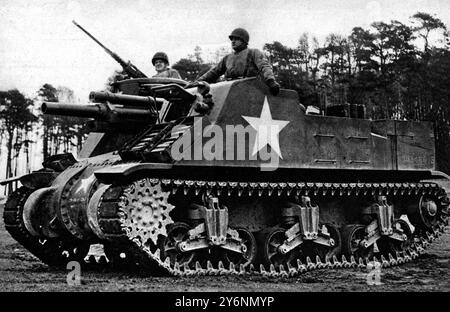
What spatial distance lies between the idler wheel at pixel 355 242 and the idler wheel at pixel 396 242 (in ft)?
1.34

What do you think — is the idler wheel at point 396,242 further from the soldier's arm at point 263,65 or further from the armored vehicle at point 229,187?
the soldier's arm at point 263,65

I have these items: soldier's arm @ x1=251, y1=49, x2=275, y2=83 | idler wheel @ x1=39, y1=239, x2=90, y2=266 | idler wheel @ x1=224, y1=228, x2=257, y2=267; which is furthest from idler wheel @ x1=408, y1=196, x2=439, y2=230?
idler wheel @ x1=39, y1=239, x2=90, y2=266

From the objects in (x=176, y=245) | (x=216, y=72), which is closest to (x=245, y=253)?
(x=176, y=245)

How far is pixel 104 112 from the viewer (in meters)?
12.3

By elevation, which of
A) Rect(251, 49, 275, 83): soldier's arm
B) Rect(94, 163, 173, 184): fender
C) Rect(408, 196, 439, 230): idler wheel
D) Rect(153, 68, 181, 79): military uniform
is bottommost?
Rect(408, 196, 439, 230): idler wheel

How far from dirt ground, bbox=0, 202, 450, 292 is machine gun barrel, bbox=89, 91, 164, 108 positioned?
9.83ft

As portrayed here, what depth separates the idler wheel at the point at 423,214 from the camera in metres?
13.9

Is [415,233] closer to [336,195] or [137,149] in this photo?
[336,195]

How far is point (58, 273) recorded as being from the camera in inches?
471

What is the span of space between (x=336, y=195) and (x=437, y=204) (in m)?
2.77

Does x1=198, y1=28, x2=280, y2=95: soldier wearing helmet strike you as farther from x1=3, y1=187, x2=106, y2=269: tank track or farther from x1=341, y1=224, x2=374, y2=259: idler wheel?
x1=3, y1=187, x2=106, y2=269: tank track

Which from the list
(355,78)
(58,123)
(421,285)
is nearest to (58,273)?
(421,285)

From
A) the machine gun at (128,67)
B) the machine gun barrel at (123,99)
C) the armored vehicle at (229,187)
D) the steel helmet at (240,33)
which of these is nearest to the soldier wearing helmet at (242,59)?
the steel helmet at (240,33)

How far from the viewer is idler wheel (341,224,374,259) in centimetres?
1290
